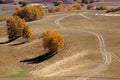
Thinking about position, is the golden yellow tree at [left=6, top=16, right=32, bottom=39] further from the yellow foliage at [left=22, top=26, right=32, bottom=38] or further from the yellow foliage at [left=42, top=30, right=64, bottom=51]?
the yellow foliage at [left=42, top=30, right=64, bottom=51]

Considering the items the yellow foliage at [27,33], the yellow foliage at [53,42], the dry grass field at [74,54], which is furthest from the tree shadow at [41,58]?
the yellow foliage at [27,33]

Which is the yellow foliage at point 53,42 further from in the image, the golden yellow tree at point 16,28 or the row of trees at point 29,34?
the golden yellow tree at point 16,28

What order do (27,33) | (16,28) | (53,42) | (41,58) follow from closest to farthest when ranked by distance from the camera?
(41,58), (53,42), (27,33), (16,28)

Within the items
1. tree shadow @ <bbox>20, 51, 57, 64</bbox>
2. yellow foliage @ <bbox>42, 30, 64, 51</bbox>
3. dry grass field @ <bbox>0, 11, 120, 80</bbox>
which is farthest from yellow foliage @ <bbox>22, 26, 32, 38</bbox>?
tree shadow @ <bbox>20, 51, 57, 64</bbox>

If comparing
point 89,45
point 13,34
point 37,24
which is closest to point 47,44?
point 89,45

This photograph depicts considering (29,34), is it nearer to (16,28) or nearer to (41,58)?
(16,28)

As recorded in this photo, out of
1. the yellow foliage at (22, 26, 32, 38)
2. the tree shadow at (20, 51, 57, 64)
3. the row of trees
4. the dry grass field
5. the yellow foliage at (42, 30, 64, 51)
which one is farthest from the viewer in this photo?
the yellow foliage at (22, 26, 32, 38)

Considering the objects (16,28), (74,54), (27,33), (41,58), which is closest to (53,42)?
(41,58)

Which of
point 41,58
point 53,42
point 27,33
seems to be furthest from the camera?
point 27,33
